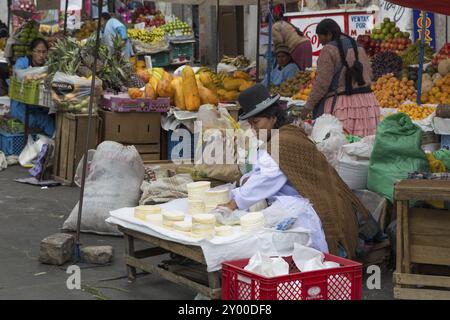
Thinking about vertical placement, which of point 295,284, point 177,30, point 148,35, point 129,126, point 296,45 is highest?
point 177,30

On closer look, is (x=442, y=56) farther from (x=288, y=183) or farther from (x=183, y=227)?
(x=183, y=227)

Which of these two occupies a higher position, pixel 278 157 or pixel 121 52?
pixel 121 52

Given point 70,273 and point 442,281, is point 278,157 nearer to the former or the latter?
point 442,281

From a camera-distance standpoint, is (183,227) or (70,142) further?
(70,142)

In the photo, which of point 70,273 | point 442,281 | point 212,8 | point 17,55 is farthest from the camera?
point 212,8

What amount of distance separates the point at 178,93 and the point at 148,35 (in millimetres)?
8199

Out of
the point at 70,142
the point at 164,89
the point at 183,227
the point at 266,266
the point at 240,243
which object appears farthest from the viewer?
the point at 164,89

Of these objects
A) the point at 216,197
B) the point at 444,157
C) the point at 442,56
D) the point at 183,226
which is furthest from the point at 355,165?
the point at 442,56

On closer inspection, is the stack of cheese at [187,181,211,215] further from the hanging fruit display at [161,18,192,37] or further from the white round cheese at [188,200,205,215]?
the hanging fruit display at [161,18,192,37]

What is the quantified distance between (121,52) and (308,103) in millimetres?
3478

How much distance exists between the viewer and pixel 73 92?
1023 centimetres

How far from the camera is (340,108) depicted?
8750 mm
